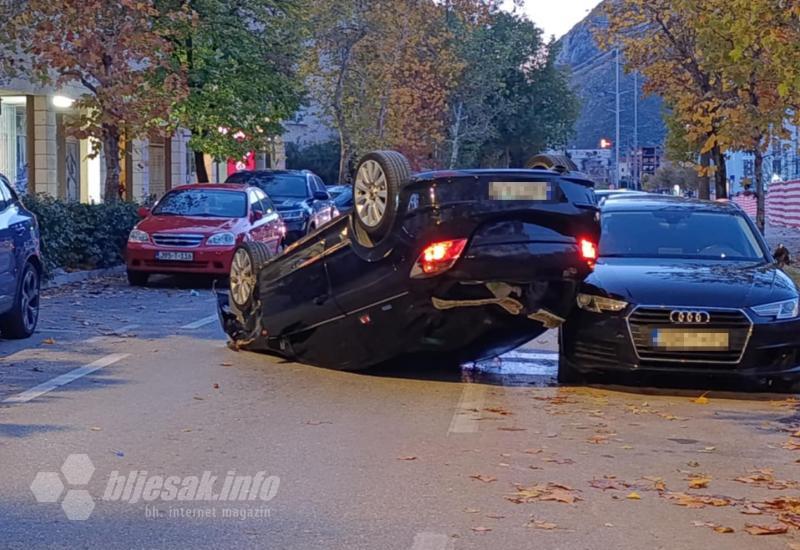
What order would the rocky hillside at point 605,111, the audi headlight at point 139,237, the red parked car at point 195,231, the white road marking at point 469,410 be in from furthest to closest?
the rocky hillside at point 605,111 < the audi headlight at point 139,237 < the red parked car at point 195,231 < the white road marking at point 469,410

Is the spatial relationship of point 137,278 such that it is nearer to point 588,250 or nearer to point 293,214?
point 293,214

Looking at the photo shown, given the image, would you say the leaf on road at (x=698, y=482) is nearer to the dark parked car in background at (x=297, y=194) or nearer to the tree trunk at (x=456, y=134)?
the dark parked car in background at (x=297, y=194)

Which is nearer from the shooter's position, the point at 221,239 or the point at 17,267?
the point at 17,267

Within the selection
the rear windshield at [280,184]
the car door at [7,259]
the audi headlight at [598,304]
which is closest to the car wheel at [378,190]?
the audi headlight at [598,304]

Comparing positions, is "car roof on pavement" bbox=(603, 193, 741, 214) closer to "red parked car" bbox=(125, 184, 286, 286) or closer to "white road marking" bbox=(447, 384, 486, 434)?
"white road marking" bbox=(447, 384, 486, 434)

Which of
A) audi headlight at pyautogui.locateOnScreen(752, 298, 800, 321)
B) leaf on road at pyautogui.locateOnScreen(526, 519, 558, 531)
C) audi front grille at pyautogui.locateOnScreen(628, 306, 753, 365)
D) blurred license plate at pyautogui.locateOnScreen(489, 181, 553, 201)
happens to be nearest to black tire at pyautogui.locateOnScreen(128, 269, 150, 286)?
blurred license plate at pyautogui.locateOnScreen(489, 181, 553, 201)

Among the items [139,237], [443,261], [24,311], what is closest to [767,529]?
[443,261]

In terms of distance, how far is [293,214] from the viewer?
988 inches

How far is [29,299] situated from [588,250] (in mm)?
6147

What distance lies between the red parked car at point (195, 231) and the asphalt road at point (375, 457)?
6.73 m

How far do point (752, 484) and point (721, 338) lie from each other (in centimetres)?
246

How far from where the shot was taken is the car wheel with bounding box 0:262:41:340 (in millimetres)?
11875

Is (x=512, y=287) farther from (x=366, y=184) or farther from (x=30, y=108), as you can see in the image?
(x=30, y=108)

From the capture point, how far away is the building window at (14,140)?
29969 mm
